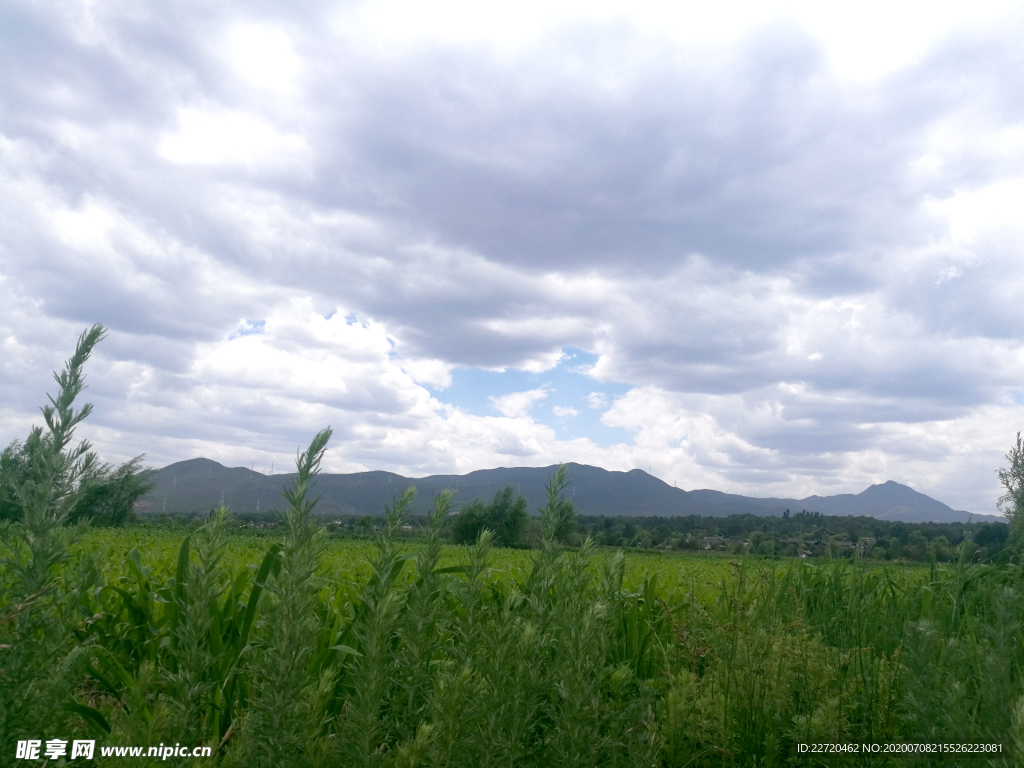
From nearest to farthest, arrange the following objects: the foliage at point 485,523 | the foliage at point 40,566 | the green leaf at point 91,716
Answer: the foliage at point 40,566, the green leaf at point 91,716, the foliage at point 485,523

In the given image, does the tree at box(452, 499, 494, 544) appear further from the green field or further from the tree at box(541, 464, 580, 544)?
the tree at box(541, 464, 580, 544)

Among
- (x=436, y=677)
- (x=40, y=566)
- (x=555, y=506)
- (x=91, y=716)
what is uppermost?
(x=555, y=506)

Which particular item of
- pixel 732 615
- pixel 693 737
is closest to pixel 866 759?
pixel 693 737

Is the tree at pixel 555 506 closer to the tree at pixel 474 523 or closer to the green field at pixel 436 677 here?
the green field at pixel 436 677

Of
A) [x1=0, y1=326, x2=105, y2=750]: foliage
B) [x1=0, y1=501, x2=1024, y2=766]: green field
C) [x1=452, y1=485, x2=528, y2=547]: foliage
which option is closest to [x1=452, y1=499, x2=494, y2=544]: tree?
[x1=452, y1=485, x2=528, y2=547]: foliage

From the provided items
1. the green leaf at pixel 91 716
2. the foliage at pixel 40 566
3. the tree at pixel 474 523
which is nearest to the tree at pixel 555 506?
the tree at pixel 474 523

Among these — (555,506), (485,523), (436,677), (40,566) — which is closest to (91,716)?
(40,566)

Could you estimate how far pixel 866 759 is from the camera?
272 centimetres

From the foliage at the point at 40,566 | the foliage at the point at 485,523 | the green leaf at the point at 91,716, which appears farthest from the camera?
the foliage at the point at 485,523

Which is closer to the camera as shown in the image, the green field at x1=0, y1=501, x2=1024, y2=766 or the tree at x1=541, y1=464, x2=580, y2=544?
the green field at x1=0, y1=501, x2=1024, y2=766

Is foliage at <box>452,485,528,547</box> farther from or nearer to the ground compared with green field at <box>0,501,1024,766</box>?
farther from the ground

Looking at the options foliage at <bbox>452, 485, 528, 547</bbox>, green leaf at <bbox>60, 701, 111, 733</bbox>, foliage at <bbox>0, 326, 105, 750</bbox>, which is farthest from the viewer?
foliage at <bbox>452, 485, 528, 547</bbox>

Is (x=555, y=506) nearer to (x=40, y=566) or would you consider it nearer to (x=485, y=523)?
(x=485, y=523)

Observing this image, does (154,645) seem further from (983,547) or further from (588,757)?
Result: (983,547)
